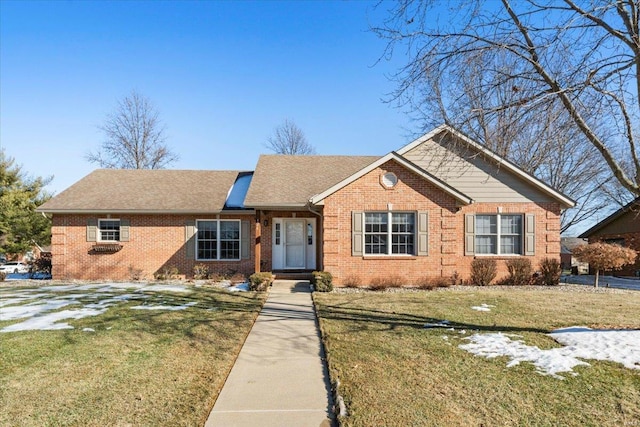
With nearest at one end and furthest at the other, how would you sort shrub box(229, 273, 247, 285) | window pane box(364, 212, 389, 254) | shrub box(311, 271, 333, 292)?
shrub box(311, 271, 333, 292) < window pane box(364, 212, 389, 254) < shrub box(229, 273, 247, 285)

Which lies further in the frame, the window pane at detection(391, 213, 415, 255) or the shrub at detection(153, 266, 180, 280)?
the shrub at detection(153, 266, 180, 280)

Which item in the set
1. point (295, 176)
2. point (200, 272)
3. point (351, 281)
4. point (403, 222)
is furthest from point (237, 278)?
point (403, 222)

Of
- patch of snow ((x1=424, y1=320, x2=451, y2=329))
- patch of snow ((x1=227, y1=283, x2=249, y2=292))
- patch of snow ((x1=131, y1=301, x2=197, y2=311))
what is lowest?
patch of snow ((x1=227, y1=283, x2=249, y2=292))

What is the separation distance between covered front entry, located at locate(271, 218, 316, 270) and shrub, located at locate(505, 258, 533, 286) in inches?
290

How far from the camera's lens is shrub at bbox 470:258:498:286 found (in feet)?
45.9

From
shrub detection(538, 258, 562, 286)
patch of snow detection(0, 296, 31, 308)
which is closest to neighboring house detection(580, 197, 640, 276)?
shrub detection(538, 258, 562, 286)

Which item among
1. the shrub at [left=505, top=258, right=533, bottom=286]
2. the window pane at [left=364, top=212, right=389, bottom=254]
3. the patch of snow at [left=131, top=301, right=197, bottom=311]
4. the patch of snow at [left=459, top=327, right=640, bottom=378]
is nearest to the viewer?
the patch of snow at [left=459, top=327, right=640, bottom=378]

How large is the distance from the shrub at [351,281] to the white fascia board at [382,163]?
9.02 feet

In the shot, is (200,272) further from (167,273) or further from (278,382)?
(278,382)

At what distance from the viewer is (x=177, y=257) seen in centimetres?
1560


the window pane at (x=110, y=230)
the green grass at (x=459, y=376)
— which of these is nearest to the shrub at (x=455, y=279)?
the green grass at (x=459, y=376)

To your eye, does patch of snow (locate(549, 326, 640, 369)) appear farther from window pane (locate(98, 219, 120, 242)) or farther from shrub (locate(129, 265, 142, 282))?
window pane (locate(98, 219, 120, 242))

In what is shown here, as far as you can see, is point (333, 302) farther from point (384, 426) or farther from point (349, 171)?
point (349, 171)

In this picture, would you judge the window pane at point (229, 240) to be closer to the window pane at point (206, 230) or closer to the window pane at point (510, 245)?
the window pane at point (206, 230)
